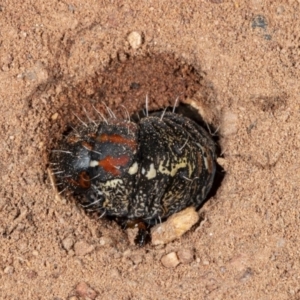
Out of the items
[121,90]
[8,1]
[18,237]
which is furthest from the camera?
[121,90]

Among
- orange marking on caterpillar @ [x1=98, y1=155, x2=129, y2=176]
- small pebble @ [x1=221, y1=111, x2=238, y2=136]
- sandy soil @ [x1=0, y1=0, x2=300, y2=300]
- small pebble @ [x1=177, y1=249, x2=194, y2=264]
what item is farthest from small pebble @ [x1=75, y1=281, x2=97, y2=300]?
small pebble @ [x1=221, y1=111, x2=238, y2=136]

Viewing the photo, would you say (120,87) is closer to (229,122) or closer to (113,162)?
(229,122)

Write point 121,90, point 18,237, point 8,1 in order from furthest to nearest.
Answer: point 121,90 → point 8,1 → point 18,237

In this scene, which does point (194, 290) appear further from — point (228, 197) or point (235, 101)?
point (235, 101)

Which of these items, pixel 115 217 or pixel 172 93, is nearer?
pixel 115 217

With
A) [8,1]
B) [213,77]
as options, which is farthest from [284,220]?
[8,1]

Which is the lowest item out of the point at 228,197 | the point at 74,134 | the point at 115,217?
the point at 115,217

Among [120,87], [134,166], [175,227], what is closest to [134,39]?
[120,87]
